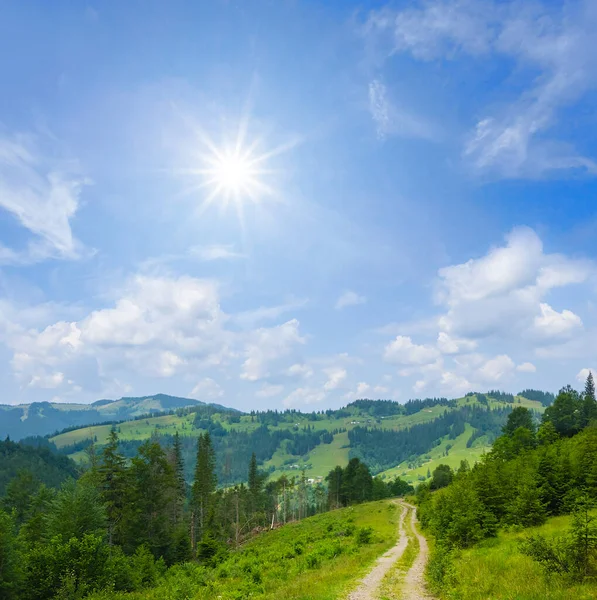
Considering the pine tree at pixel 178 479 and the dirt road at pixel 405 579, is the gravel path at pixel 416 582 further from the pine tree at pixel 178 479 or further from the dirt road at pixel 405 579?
the pine tree at pixel 178 479

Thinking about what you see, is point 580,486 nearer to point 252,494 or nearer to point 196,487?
point 196,487

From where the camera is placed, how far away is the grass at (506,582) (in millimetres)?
13992

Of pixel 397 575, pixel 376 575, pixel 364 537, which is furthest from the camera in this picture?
pixel 364 537

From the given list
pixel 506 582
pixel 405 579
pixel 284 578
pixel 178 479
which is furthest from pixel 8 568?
pixel 178 479

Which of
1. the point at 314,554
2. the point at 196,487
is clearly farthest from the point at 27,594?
the point at 196,487

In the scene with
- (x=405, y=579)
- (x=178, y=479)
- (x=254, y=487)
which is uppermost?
(x=178, y=479)

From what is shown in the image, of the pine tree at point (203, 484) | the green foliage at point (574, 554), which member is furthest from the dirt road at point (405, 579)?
the pine tree at point (203, 484)

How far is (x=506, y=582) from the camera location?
54.0ft

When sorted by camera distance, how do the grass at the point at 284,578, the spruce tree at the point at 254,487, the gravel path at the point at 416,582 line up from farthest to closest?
the spruce tree at the point at 254,487 → the grass at the point at 284,578 → the gravel path at the point at 416,582

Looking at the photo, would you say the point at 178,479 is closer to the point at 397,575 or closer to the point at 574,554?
the point at 397,575

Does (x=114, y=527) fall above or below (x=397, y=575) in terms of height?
below

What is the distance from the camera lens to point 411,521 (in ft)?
240

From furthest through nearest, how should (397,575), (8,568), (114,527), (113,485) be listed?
(113,485), (114,527), (8,568), (397,575)

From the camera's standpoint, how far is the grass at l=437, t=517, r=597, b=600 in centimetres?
1399
